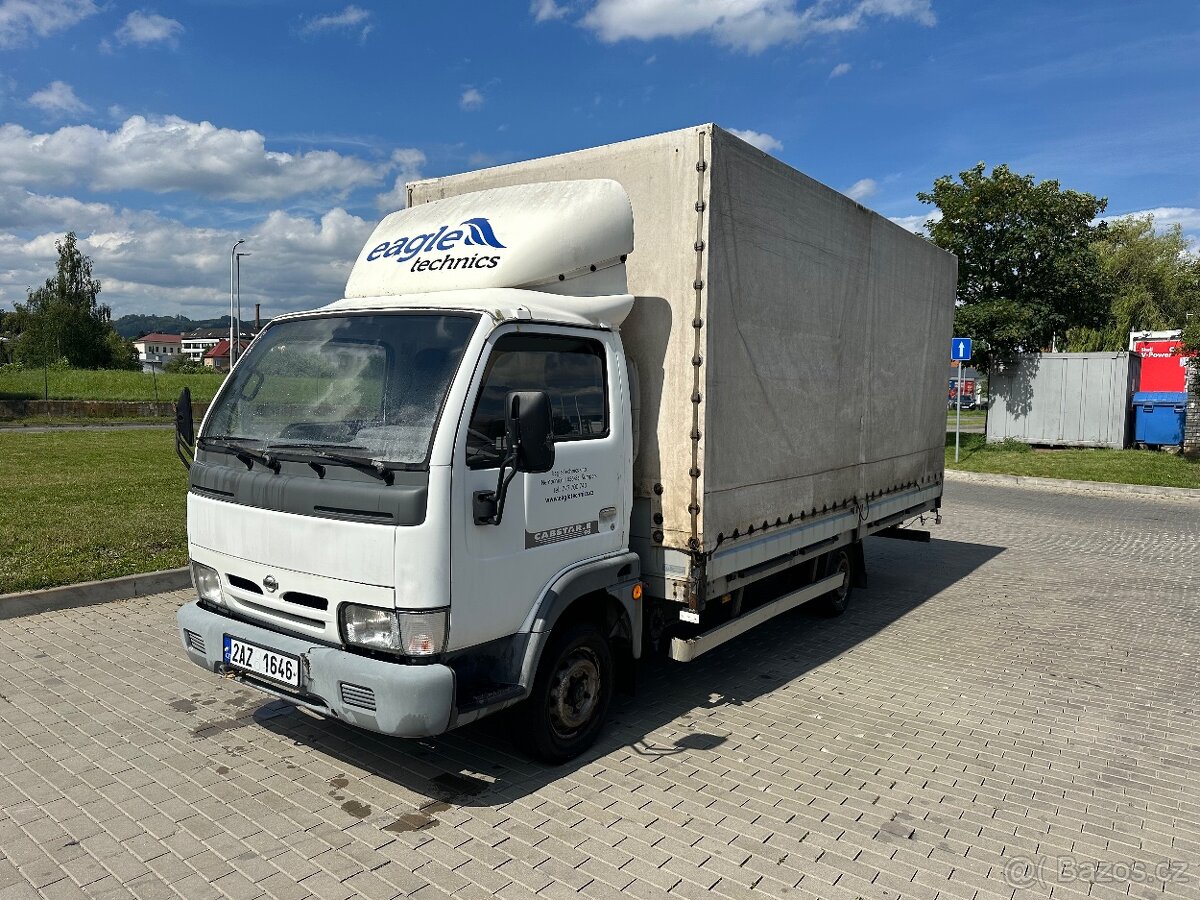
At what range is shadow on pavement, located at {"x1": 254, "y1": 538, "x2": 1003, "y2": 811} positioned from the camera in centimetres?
414

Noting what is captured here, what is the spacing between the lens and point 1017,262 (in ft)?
71.8

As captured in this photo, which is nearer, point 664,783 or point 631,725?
point 664,783

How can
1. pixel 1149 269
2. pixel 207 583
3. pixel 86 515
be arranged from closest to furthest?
1. pixel 207 583
2. pixel 86 515
3. pixel 1149 269

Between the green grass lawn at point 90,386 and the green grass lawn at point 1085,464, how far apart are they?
26275 millimetres

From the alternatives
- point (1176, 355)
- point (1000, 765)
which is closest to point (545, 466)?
point (1000, 765)

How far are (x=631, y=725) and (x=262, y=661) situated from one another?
2.14 meters

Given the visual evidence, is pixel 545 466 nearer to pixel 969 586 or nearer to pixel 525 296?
pixel 525 296

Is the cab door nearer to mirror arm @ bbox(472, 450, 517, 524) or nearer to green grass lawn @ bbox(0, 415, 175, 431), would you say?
mirror arm @ bbox(472, 450, 517, 524)

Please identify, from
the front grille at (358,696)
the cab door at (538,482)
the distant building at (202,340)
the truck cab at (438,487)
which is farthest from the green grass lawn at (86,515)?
the distant building at (202,340)

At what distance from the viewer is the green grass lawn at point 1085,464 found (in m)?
17.4

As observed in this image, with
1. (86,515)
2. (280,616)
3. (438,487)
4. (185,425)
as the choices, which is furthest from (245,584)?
(86,515)

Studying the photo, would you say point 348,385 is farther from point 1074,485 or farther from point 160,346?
point 160,346

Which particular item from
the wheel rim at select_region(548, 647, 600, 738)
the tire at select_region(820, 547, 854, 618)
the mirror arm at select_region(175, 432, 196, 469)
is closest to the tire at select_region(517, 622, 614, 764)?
the wheel rim at select_region(548, 647, 600, 738)

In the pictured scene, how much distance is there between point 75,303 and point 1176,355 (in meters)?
77.9
